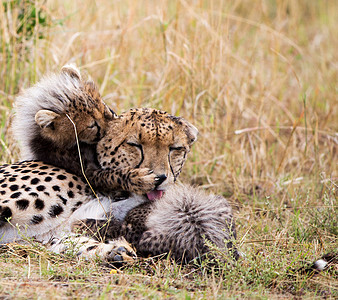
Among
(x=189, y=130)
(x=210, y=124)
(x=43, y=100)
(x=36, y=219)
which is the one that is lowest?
(x=210, y=124)

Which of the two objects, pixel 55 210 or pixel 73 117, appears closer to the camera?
pixel 55 210

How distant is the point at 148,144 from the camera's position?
3.22 m

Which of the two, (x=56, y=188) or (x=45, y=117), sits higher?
(x=45, y=117)

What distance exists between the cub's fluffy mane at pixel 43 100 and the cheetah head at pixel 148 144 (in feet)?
1.01

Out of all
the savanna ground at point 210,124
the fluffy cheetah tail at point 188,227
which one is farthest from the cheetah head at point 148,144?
the savanna ground at point 210,124

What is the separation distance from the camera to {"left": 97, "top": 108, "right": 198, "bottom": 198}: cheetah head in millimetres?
3203

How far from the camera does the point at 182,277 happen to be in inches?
109

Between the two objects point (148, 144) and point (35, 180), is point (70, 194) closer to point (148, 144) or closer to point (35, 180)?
point (35, 180)

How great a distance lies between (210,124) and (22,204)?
2.29m

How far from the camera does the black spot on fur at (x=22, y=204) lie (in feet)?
10.2

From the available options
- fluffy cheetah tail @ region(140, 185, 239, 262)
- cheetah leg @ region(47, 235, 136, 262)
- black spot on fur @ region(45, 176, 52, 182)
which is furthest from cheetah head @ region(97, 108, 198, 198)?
cheetah leg @ region(47, 235, 136, 262)

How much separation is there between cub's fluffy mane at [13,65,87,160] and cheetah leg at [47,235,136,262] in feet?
2.49

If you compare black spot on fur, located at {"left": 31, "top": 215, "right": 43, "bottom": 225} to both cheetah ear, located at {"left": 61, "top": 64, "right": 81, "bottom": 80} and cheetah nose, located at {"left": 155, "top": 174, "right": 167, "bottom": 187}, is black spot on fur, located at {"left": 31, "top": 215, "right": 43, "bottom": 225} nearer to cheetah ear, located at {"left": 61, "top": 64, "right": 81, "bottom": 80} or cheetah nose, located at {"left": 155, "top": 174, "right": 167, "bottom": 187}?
cheetah nose, located at {"left": 155, "top": 174, "right": 167, "bottom": 187}

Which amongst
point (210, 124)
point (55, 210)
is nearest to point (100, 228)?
point (55, 210)
